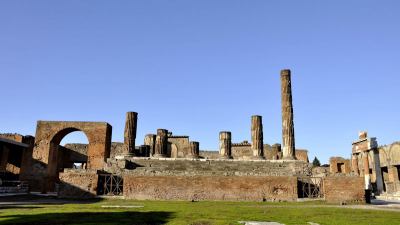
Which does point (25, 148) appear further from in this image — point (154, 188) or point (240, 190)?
point (240, 190)

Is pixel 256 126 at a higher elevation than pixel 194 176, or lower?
higher

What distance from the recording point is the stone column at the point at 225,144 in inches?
1076

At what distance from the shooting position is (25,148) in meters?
31.4

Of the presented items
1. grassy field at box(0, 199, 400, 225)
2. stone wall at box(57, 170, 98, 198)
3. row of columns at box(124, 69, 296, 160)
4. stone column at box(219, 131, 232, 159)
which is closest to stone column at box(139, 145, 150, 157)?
row of columns at box(124, 69, 296, 160)

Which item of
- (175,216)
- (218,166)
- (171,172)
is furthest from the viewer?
(218,166)

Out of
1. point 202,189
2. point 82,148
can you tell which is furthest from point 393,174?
point 82,148

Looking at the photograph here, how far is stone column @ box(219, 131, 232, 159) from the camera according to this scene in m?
27.3

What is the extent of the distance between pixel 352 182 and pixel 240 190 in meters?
6.18

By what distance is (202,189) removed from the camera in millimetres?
18469

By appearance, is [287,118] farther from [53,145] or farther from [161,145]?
[53,145]

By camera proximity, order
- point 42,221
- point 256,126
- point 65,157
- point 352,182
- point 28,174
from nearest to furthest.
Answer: point 42,221, point 352,182, point 28,174, point 256,126, point 65,157

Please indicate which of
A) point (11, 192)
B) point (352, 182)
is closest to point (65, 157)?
point (11, 192)

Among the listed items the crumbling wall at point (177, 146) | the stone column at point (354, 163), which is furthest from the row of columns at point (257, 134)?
the crumbling wall at point (177, 146)

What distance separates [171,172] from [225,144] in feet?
32.3
